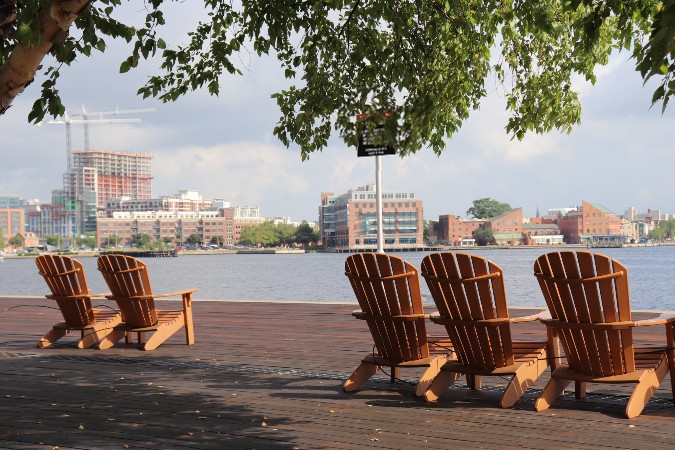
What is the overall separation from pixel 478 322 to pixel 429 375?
0.61 metres

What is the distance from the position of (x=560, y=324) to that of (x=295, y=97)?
3.73m

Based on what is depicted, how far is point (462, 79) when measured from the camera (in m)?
7.92

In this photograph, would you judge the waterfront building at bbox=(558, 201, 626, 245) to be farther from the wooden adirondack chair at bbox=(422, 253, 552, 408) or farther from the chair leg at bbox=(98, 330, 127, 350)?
the wooden adirondack chair at bbox=(422, 253, 552, 408)

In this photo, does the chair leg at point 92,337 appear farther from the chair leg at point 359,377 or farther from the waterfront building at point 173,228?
the waterfront building at point 173,228

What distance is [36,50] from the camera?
4.16m

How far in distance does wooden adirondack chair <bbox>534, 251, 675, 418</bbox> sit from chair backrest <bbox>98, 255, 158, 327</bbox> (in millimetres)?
4043

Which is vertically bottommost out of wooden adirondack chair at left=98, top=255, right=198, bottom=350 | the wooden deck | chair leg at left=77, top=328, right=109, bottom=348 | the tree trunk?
the wooden deck

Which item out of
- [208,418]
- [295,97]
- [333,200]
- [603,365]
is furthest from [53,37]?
[333,200]

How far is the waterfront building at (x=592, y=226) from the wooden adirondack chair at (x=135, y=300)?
126 metres

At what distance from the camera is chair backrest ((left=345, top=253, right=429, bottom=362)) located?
5.36 meters

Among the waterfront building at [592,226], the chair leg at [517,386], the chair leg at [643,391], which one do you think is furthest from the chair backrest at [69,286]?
the waterfront building at [592,226]

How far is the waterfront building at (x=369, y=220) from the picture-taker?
8136cm

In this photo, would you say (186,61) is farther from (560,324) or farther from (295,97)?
(560,324)

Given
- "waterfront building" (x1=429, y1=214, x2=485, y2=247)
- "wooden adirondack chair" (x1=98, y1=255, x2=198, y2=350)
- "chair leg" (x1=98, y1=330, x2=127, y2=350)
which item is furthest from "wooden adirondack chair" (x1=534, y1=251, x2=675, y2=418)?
"waterfront building" (x1=429, y1=214, x2=485, y2=247)
